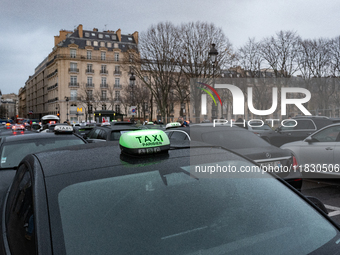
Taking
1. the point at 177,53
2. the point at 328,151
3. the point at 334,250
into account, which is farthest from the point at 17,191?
the point at 177,53

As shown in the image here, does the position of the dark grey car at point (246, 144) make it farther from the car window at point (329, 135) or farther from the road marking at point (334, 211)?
the car window at point (329, 135)

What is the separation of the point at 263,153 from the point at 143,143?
4292 millimetres

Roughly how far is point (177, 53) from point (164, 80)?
368 centimetres

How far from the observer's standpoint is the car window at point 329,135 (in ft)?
25.6

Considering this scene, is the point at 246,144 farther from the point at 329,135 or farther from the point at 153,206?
the point at 153,206

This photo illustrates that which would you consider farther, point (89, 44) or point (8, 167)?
point (89, 44)

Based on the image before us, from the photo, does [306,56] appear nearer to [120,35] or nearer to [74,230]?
[74,230]

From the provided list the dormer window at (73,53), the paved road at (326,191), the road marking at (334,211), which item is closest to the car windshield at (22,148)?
the road marking at (334,211)

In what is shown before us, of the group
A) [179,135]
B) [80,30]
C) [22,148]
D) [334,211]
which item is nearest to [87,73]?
[80,30]

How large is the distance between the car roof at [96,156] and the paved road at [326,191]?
13.2 ft

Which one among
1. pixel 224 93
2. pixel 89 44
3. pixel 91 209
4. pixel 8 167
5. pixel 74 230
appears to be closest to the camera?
pixel 74 230

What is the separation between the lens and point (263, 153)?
5.87 meters

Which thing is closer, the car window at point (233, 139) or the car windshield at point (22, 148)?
the car windshield at point (22, 148)

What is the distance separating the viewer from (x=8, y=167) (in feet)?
17.3
